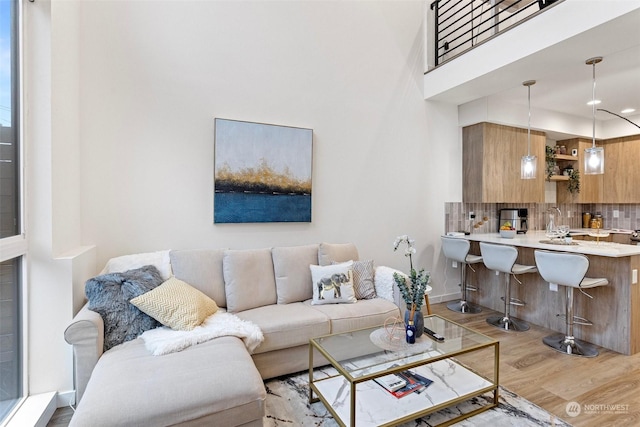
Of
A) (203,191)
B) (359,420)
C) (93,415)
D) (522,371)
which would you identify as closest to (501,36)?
Result: (522,371)

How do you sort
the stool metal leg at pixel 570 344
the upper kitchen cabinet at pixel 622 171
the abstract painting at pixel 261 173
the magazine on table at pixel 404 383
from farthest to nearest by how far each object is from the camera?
the upper kitchen cabinet at pixel 622 171 → the abstract painting at pixel 261 173 → the stool metal leg at pixel 570 344 → the magazine on table at pixel 404 383

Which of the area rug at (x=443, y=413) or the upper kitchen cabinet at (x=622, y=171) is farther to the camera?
the upper kitchen cabinet at (x=622, y=171)

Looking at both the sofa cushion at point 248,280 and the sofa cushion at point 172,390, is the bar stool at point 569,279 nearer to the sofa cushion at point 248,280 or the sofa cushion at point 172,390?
the sofa cushion at point 248,280

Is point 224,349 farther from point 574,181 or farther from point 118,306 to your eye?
point 574,181

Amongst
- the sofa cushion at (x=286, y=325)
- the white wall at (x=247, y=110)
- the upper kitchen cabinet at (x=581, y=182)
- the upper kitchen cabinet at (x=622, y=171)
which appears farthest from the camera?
the upper kitchen cabinet at (x=581, y=182)

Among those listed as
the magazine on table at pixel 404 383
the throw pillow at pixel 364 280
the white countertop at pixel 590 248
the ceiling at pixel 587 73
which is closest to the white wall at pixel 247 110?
the throw pillow at pixel 364 280

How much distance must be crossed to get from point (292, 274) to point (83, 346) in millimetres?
1620

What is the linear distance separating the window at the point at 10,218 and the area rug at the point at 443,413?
1.55 m

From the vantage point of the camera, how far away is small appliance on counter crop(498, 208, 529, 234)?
4.77 metres

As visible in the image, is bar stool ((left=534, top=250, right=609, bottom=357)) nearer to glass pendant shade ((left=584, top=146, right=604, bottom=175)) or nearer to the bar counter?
the bar counter

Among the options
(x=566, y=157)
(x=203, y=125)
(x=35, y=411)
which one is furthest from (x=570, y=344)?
(x=35, y=411)

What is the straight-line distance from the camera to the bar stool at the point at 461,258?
13.3 feet

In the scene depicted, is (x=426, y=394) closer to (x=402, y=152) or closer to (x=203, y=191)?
(x=203, y=191)

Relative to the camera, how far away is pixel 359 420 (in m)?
1.84
